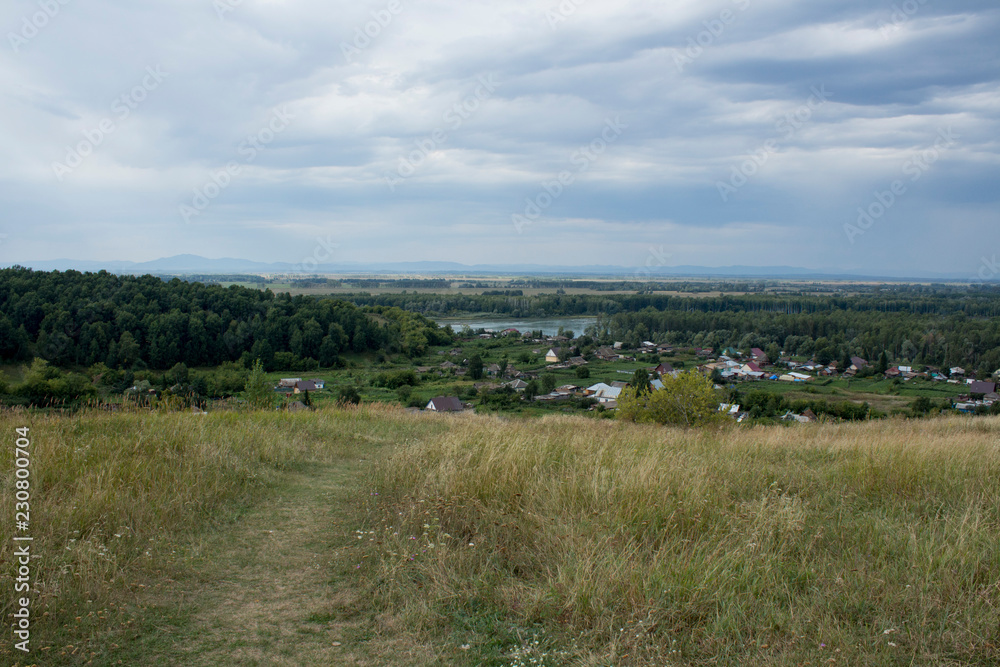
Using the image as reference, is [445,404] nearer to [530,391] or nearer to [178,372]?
[530,391]

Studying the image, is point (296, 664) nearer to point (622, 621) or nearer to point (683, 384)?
point (622, 621)

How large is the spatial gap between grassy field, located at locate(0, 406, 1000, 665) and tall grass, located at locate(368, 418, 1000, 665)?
0.02 meters

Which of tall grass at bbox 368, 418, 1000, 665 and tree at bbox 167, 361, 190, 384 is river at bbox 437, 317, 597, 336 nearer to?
tree at bbox 167, 361, 190, 384

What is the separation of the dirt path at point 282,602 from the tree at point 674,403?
10.5 metres

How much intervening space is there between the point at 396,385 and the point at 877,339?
205 ft

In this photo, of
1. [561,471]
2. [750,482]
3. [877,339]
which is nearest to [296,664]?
[561,471]

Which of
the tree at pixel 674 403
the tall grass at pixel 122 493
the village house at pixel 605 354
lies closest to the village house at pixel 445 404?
the tree at pixel 674 403

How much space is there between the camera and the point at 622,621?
3217mm

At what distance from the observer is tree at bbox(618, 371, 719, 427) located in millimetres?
15022

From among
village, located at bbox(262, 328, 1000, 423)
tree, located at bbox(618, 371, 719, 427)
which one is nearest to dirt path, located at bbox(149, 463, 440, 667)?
tree, located at bbox(618, 371, 719, 427)

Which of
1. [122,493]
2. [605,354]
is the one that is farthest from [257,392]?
[605,354]

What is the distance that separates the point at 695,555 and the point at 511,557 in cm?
130

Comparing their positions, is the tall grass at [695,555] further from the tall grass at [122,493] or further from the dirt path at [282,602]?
the tall grass at [122,493]

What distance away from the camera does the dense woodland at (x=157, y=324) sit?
4094 cm
